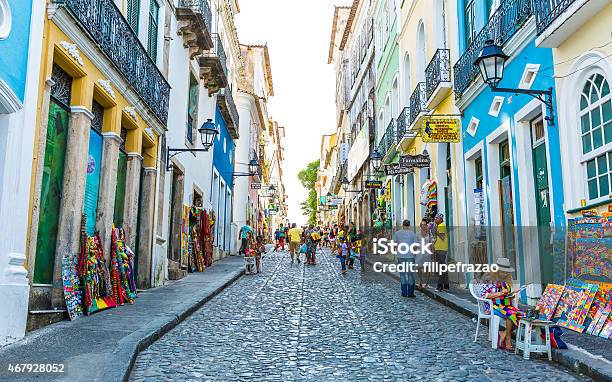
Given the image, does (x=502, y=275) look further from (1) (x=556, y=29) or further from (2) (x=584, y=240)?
(1) (x=556, y=29)

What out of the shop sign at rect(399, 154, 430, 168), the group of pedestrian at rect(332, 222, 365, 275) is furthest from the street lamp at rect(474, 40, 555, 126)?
the group of pedestrian at rect(332, 222, 365, 275)

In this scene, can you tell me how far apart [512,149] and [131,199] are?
757 cm

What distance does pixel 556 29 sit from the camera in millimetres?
7305

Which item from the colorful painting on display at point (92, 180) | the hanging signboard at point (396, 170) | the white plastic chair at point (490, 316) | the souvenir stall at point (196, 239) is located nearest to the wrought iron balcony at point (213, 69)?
the souvenir stall at point (196, 239)

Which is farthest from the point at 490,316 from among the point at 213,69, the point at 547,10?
the point at 213,69

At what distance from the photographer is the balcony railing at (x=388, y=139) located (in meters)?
20.1

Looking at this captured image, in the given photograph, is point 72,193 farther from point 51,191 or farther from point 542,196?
point 542,196

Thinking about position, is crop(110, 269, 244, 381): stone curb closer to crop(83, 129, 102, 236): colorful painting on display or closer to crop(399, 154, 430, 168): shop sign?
crop(83, 129, 102, 236): colorful painting on display

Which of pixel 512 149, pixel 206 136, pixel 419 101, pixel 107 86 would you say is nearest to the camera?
pixel 107 86

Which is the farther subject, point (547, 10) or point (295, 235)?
point (295, 235)

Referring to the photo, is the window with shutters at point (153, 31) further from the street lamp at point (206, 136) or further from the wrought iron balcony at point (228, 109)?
the wrought iron balcony at point (228, 109)

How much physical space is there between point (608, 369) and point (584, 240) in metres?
2.59

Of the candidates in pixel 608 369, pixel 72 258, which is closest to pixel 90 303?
pixel 72 258

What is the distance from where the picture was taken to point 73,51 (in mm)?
7457
